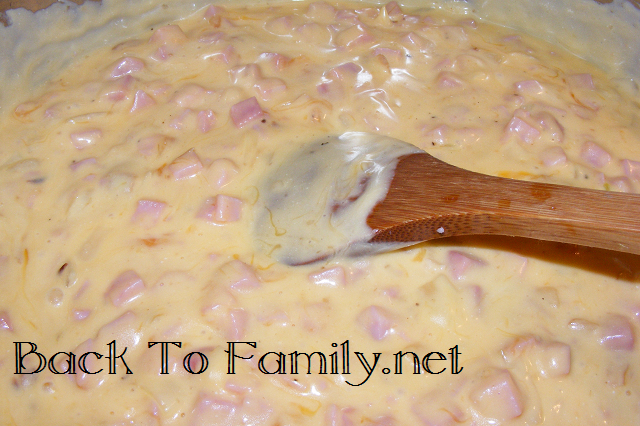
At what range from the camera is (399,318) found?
5.30 ft

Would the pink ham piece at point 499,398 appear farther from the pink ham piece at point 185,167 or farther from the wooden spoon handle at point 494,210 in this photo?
the pink ham piece at point 185,167

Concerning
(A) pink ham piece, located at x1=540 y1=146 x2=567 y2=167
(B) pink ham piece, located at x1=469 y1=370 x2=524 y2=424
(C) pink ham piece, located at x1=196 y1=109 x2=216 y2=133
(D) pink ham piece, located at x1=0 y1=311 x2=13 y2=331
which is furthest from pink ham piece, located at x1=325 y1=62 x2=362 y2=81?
(D) pink ham piece, located at x1=0 y1=311 x2=13 y2=331

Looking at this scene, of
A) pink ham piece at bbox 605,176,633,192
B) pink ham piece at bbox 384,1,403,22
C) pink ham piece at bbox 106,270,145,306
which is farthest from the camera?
pink ham piece at bbox 384,1,403,22

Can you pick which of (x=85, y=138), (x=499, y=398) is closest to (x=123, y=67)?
(x=85, y=138)

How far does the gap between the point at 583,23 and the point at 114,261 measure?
2.24 metres

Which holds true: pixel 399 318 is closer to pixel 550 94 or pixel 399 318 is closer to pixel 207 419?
pixel 207 419

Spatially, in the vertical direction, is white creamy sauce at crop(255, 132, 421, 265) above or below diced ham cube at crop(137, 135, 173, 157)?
below

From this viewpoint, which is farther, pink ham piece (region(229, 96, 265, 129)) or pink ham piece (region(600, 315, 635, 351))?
pink ham piece (region(229, 96, 265, 129))

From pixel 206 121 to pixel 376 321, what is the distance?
3.21 feet

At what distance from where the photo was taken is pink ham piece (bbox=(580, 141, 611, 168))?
1912 mm

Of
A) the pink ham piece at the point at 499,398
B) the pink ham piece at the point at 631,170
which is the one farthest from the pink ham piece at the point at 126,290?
the pink ham piece at the point at 631,170

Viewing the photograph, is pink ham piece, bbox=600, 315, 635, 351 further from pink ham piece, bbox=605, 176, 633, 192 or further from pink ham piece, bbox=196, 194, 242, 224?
pink ham piece, bbox=196, 194, 242, 224

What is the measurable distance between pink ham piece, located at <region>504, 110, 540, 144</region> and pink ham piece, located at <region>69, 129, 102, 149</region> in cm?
152

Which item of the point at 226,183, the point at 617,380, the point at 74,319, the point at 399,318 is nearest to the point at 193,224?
the point at 226,183
